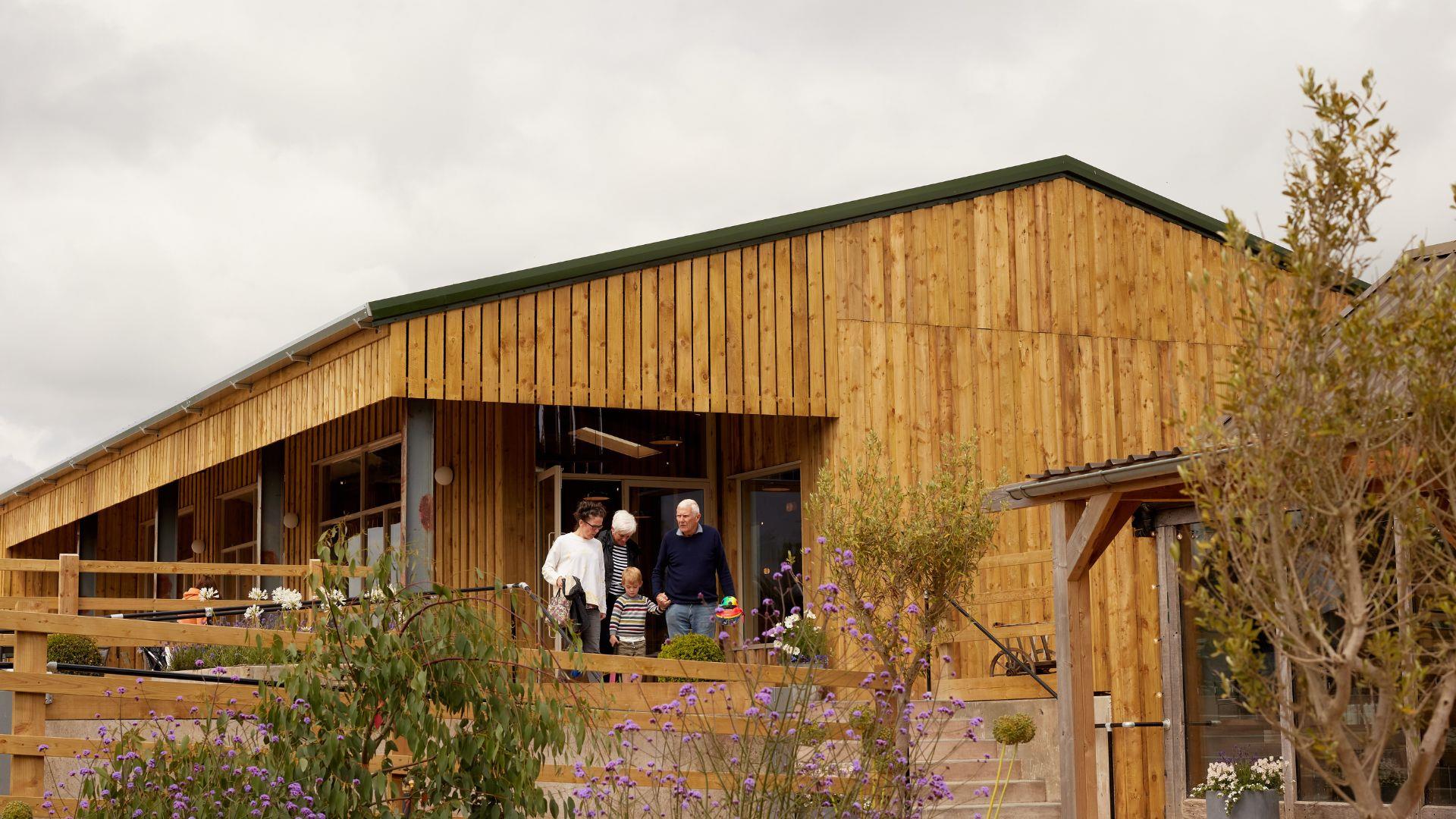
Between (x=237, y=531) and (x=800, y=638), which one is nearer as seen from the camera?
(x=800, y=638)

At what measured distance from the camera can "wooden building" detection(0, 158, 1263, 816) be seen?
42.7 feet

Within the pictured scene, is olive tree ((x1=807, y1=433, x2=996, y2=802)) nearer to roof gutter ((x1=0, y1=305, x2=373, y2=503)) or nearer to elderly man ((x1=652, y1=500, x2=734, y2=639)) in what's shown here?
elderly man ((x1=652, y1=500, x2=734, y2=639))

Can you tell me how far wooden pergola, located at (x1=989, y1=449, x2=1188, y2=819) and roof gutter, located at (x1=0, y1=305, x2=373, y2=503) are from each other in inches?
218

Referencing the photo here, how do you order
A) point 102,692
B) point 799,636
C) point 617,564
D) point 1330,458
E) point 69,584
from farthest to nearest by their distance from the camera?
point 617,564 < point 69,584 < point 799,636 < point 102,692 < point 1330,458

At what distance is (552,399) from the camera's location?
42.7ft

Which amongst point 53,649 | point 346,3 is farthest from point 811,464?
point 346,3

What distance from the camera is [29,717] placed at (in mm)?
8391

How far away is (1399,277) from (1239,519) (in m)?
0.94

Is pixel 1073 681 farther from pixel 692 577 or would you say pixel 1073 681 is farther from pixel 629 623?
pixel 629 623

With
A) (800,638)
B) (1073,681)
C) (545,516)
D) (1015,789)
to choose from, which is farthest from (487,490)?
(1073,681)

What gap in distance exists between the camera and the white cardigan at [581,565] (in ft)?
39.5

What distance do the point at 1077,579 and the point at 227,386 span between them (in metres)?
9.00

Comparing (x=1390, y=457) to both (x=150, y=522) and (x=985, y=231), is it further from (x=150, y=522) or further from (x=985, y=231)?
(x=150, y=522)

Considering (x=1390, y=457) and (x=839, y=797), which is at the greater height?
(x=1390, y=457)
